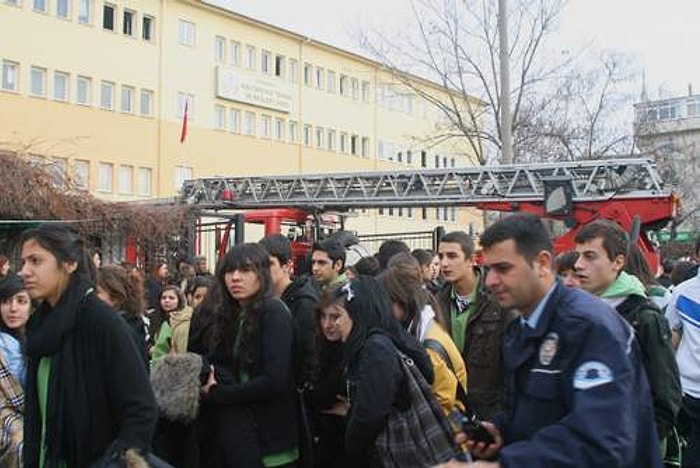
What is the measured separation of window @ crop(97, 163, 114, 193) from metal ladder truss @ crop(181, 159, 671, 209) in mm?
11798

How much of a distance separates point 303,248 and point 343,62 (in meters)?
34.2

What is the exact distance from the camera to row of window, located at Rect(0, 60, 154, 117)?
33.8m

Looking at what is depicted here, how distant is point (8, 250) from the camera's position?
1523 centimetres

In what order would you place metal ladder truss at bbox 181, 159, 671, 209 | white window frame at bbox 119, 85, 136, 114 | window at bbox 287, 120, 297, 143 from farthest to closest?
window at bbox 287, 120, 297, 143 → white window frame at bbox 119, 85, 136, 114 → metal ladder truss at bbox 181, 159, 671, 209

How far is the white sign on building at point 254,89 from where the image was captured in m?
43.4

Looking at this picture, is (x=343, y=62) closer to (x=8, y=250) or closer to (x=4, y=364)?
(x=8, y=250)

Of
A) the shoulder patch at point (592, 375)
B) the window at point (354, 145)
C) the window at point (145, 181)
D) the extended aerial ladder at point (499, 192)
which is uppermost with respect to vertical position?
the window at point (354, 145)

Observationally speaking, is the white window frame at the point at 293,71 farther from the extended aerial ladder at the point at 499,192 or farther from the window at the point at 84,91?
the extended aerial ladder at the point at 499,192

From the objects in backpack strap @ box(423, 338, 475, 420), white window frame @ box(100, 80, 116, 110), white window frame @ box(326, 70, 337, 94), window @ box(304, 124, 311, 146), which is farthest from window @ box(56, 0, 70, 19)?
backpack strap @ box(423, 338, 475, 420)

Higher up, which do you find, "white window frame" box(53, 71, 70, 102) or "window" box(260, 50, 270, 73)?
"window" box(260, 50, 270, 73)

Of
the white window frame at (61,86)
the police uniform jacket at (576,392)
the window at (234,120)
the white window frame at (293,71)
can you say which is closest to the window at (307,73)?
the white window frame at (293,71)

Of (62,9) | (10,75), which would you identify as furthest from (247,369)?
(62,9)

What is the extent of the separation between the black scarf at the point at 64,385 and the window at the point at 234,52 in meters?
41.9

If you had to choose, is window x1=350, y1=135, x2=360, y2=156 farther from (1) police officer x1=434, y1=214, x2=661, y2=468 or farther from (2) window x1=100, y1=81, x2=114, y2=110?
(1) police officer x1=434, y1=214, x2=661, y2=468
